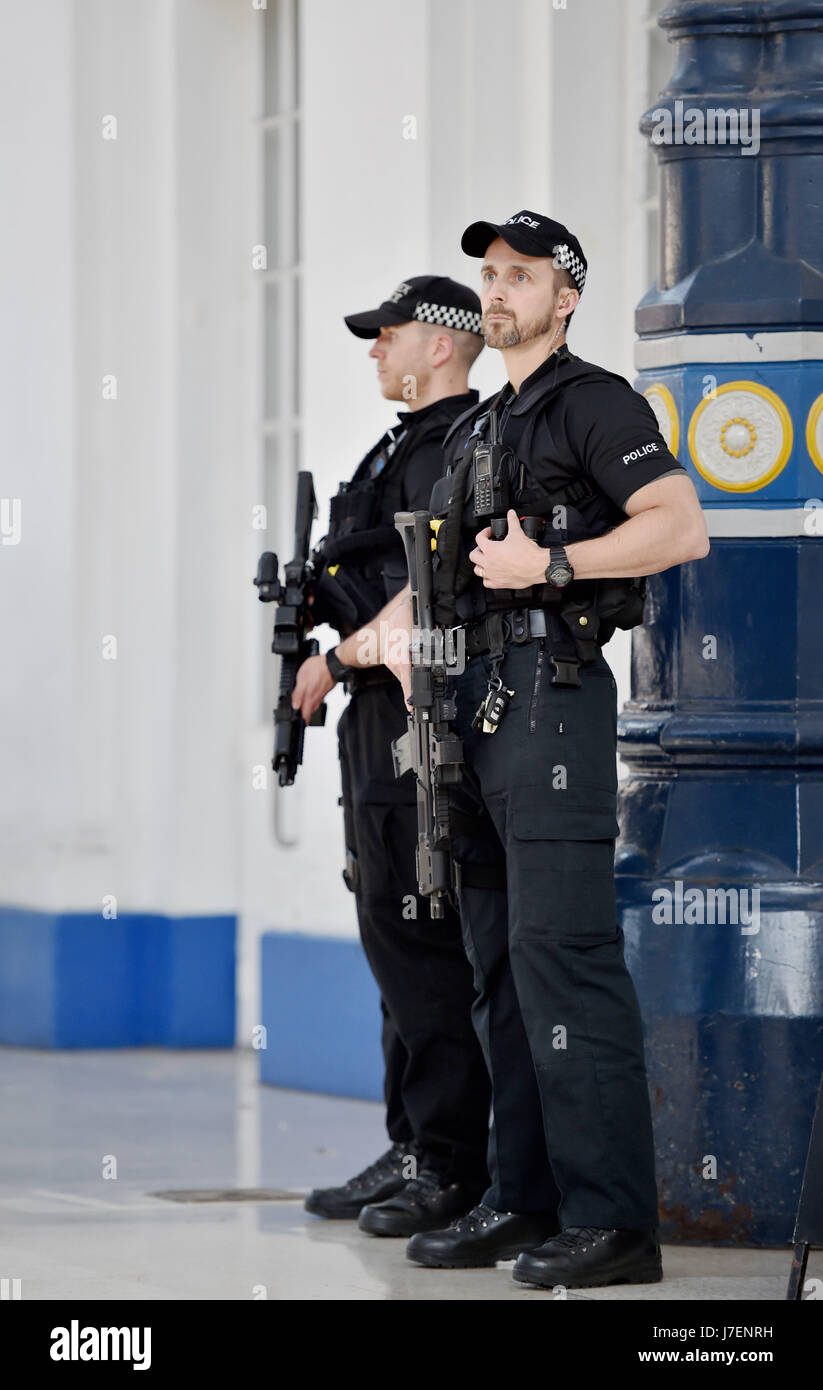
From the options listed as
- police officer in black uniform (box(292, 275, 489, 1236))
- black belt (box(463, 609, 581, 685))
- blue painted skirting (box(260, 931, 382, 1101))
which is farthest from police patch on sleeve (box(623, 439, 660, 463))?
blue painted skirting (box(260, 931, 382, 1101))

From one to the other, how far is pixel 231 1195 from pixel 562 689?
188 cm

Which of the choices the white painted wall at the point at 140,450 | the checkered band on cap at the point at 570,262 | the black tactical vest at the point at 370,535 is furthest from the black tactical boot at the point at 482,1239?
the white painted wall at the point at 140,450

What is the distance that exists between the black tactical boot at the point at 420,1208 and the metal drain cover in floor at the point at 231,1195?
58cm

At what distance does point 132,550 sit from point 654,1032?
397 cm

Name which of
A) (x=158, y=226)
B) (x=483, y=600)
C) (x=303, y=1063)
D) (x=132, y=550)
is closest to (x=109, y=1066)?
(x=303, y=1063)

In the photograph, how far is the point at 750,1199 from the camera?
4.91m

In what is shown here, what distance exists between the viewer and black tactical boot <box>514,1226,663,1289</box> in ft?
14.3

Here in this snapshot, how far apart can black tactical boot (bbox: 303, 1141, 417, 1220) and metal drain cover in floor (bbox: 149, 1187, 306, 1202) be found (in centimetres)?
32

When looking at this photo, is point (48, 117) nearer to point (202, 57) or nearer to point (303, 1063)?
point (202, 57)

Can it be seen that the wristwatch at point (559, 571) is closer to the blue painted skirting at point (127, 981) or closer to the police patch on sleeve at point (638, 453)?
the police patch on sleeve at point (638, 453)

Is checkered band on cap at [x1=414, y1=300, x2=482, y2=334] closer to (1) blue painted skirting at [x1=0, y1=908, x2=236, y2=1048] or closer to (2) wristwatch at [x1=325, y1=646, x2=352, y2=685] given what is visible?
(2) wristwatch at [x1=325, y1=646, x2=352, y2=685]

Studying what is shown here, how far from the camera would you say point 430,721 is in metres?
4.59

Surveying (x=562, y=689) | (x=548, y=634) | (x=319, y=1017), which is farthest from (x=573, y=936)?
(x=319, y=1017)

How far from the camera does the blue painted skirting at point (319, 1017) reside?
7.35 metres
